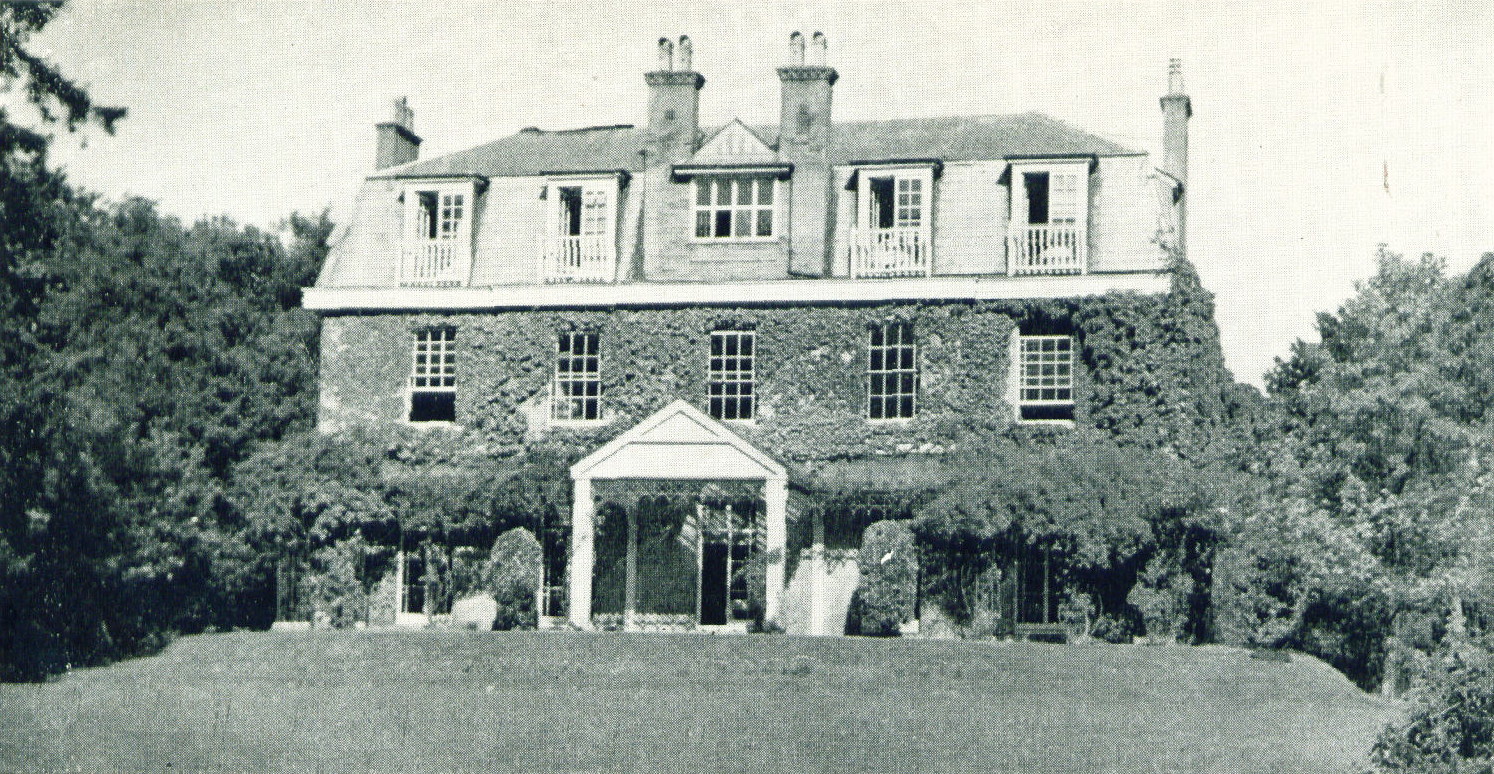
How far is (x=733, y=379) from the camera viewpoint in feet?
112

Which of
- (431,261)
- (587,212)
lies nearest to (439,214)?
(431,261)

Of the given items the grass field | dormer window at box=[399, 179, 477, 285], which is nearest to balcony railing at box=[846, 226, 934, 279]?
dormer window at box=[399, 179, 477, 285]

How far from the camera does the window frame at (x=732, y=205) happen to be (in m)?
34.6

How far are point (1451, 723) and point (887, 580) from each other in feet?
43.3

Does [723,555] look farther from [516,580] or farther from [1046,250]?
[1046,250]

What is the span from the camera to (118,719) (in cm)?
2267

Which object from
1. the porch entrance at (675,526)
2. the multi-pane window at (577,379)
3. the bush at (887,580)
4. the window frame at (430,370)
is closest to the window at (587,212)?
the multi-pane window at (577,379)

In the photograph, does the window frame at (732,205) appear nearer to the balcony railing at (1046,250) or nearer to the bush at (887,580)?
the balcony railing at (1046,250)

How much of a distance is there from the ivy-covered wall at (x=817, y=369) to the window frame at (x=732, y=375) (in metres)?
0.12

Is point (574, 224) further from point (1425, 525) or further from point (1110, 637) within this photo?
point (1425, 525)

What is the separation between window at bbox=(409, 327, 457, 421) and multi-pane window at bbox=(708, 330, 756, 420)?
487 cm

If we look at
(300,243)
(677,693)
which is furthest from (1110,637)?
(300,243)

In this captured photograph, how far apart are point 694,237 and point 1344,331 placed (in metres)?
16.4

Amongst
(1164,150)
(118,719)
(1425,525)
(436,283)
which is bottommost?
(118,719)
